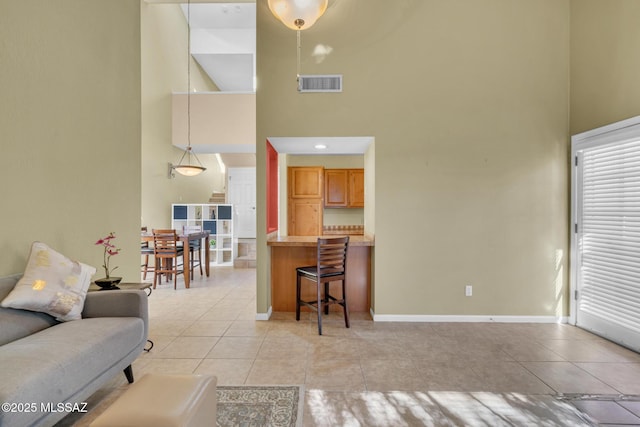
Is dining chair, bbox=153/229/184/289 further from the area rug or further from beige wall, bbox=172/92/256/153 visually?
the area rug

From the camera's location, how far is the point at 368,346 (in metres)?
2.86

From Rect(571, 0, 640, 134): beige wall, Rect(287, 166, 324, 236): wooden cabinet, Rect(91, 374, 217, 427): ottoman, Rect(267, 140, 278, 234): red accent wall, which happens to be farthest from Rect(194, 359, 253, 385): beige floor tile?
Rect(571, 0, 640, 134): beige wall

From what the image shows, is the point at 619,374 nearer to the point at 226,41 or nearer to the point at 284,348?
the point at 284,348

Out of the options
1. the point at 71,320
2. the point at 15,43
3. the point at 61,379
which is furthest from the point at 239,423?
the point at 15,43

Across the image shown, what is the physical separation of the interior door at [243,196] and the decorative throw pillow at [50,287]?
6.52m

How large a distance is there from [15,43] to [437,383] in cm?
388

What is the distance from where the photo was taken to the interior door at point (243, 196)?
8719 mm

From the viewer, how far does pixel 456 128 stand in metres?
3.48

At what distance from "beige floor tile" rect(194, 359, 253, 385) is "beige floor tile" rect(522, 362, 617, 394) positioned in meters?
2.33

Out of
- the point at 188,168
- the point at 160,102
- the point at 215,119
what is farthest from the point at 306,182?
the point at 160,102

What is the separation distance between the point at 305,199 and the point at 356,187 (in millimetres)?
1173

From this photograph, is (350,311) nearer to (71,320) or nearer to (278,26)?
(71,320)

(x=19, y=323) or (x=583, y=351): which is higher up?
(x=19, y=323)

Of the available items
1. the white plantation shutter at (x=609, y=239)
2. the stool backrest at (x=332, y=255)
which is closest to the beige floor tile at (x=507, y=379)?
the white plantation shutter at (x=609, y=239)
